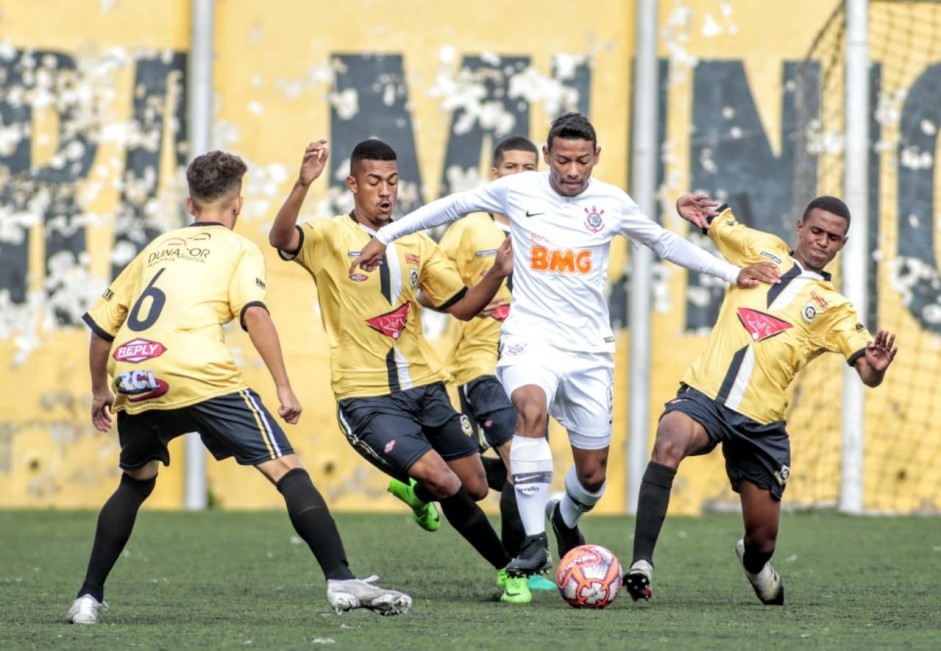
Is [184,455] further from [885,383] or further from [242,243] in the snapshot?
[242,243]

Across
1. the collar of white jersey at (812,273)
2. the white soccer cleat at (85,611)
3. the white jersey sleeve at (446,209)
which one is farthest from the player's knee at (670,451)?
the white soccer cleat at (85,611)

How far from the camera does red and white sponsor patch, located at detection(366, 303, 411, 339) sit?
23.9 ft

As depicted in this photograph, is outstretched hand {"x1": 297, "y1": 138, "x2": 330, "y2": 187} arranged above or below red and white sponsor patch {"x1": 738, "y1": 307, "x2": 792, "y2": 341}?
above

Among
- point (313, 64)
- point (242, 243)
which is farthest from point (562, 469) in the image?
point (242, 243)

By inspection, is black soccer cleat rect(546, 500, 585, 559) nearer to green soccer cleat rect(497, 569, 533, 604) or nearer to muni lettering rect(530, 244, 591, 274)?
green soccer cleat rect(497, 569, 533, 604)

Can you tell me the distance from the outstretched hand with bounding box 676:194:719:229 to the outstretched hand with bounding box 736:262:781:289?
386 millimetres

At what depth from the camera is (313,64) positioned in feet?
40.7

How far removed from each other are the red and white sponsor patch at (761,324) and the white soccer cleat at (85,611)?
3063 mm

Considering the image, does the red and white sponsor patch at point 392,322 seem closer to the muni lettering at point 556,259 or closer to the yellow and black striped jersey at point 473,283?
the muni lettering at point 556,259

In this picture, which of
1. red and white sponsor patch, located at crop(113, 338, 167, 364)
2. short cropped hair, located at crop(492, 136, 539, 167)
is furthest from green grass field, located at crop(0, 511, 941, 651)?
short cropped hair, located at crop(492, 136, 539, 167)

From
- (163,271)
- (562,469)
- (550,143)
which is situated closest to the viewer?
(163,271)

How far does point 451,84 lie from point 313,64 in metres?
1.11

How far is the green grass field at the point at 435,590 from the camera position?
5.36 m

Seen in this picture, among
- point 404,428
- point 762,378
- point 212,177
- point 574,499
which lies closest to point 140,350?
point 212,177
